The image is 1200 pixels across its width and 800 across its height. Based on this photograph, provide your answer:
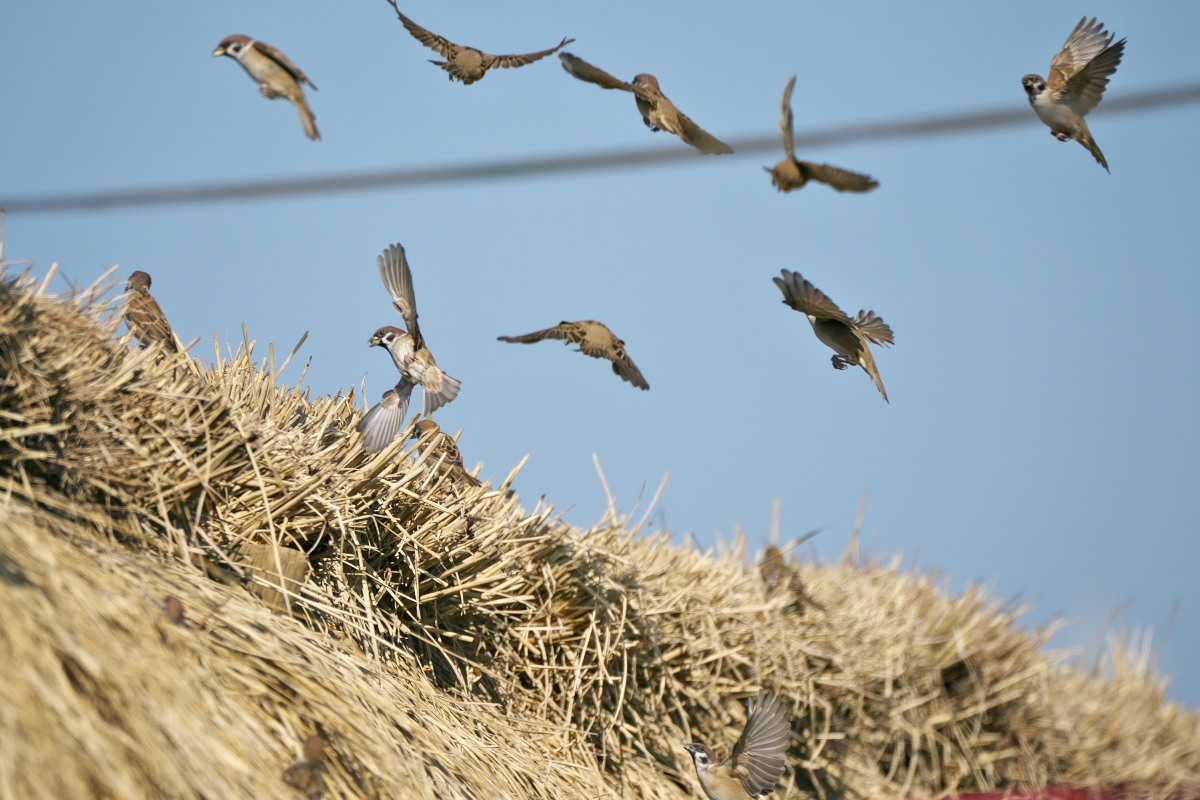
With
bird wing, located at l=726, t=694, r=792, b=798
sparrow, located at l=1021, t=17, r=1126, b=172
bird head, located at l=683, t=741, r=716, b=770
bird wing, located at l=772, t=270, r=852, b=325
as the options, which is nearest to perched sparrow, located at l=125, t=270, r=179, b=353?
bird wing, located at l=772, t=270, r=852, b=325

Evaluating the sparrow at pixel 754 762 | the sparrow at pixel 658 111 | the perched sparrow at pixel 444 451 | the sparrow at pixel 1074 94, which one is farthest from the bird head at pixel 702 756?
the sparrow at pixel 1074 94

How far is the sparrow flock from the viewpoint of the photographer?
3688 mm

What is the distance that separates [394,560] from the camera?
3.62 metres

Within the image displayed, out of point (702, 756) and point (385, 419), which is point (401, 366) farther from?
point (702, 756)

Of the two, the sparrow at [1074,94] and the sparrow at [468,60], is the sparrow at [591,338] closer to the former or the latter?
the sparrow at [468,60]

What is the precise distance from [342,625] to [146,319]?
50.6 inches

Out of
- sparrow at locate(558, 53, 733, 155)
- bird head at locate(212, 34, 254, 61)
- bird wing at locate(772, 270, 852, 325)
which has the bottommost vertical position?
bird head at locate(212, 34, 254, 61)

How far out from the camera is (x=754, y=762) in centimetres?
399

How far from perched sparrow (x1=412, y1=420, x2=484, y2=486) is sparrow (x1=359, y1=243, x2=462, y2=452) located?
0.11 metres

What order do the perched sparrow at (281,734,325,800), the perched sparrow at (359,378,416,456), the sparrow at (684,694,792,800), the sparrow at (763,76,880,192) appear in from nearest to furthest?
the perched sparrow at (281,734,325,800), the sparrow at (763,76,880,192), the perched sparrow at (359,378,416,456), the sparrow at (684,694,792,800)

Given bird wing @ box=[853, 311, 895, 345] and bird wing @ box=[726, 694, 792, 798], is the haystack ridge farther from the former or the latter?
bird wing @ box=[853, 311, 895, 345]

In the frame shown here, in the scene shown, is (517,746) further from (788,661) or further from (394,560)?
(788,661)

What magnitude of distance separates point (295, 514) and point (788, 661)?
248 cm

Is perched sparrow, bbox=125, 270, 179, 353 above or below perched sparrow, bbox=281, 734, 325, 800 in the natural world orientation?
above
